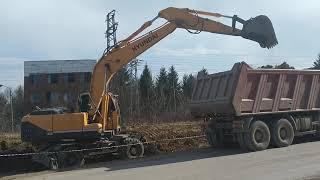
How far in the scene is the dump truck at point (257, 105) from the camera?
1912 centimetres

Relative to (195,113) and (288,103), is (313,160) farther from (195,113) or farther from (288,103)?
(195,113)

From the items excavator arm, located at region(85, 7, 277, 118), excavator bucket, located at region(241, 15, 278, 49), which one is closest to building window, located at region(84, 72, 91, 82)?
excavator arm, located at region(85, 7, 277, 118)

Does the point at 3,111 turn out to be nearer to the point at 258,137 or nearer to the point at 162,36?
the point at 162,36

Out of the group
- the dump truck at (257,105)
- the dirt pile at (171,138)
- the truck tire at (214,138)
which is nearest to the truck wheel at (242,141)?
the dump truck at (257,105)

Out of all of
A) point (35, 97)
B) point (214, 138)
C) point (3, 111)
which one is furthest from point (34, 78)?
point (214, 138)

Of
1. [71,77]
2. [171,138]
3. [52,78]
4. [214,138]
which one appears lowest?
[171,138]

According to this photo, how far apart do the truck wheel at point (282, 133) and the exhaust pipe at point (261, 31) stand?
122 inches

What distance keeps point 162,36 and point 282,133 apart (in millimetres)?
5852

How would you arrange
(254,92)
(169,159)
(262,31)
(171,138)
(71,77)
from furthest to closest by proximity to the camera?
(71,77)
(171,138)
(262,31)
(254,92)
(169,159)

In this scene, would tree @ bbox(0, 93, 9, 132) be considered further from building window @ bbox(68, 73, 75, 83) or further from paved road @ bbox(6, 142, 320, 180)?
paved road @ bbox(6, 142, 320, 180)

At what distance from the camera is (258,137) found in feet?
63.9

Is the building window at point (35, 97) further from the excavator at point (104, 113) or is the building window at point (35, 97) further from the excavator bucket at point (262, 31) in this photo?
the excavator bucket at point (262, 31)

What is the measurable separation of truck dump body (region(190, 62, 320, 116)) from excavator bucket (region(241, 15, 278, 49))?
167 cm

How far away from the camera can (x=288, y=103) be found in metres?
20.5
